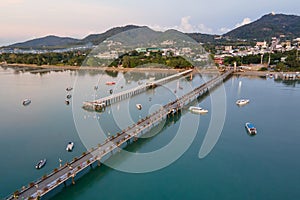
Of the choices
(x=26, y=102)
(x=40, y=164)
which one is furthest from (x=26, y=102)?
(x=40, y=164)

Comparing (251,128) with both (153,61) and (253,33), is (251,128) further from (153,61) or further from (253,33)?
(253,33)

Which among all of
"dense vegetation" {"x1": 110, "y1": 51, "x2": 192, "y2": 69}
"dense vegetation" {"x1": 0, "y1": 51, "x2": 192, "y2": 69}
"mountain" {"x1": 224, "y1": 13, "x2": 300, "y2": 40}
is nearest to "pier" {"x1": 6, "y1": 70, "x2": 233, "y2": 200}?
"dense vegetation" {"x1": 110, "y1": 51, "x2": 192, "y2": 69}

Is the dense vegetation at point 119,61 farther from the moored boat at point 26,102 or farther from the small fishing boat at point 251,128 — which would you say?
the small fishing boat at point 251,128

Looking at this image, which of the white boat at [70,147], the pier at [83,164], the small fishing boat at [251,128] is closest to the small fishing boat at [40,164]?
the white boat at [70,147]

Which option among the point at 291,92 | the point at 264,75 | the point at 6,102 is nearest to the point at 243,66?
the point at 264,75

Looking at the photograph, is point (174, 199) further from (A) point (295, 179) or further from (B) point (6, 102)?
(B) point (6, 102)

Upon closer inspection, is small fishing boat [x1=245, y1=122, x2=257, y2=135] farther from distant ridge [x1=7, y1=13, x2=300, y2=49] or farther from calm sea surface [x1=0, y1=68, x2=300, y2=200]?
distant ridge [x1=7, y1=13, x2=300, y2=49]

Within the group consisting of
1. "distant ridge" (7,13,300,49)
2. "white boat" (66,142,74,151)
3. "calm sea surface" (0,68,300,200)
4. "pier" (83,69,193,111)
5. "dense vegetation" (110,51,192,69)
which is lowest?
"calm sea surface" (0,68,300,200)
